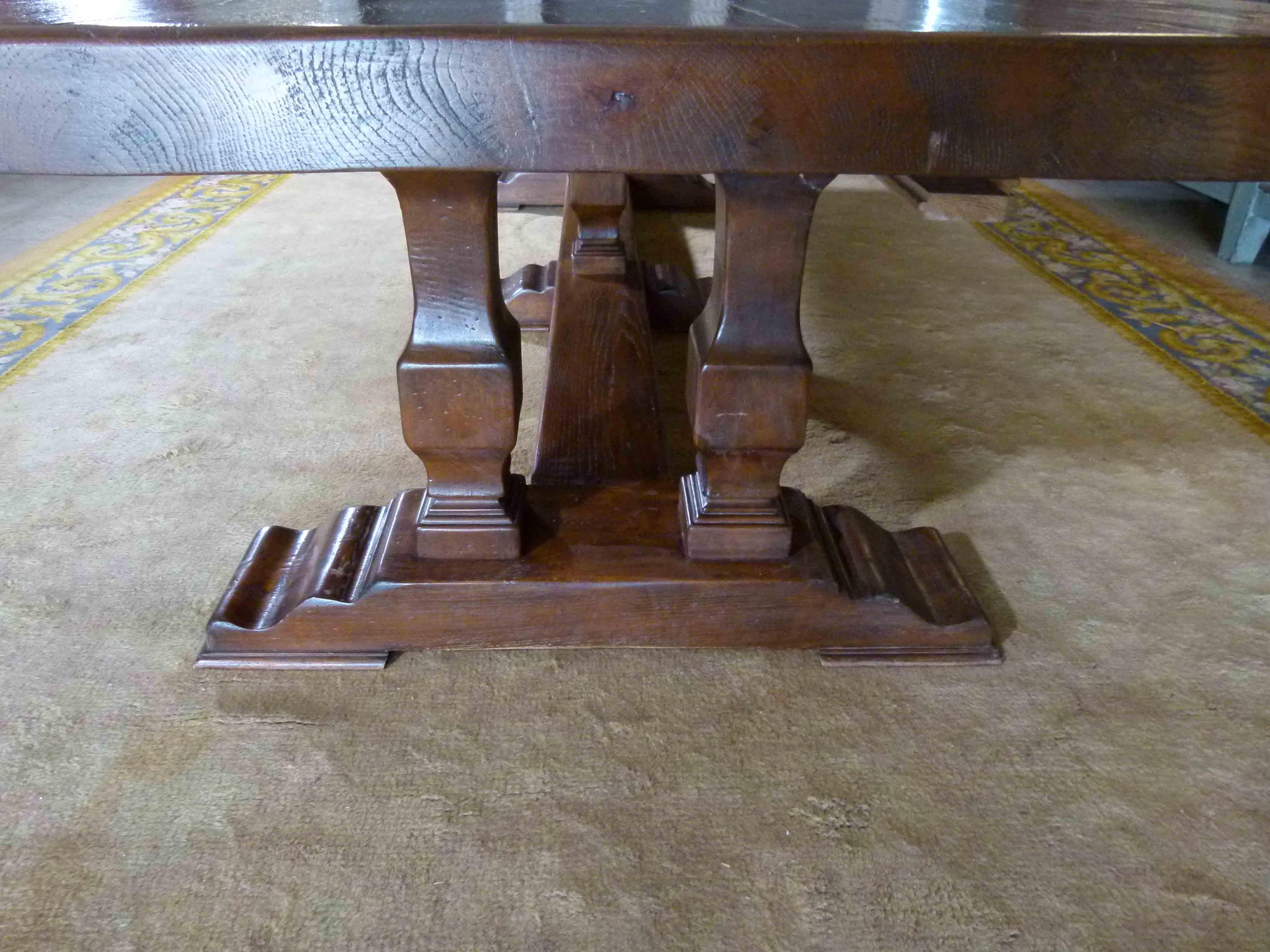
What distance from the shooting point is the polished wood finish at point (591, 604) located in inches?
41.9

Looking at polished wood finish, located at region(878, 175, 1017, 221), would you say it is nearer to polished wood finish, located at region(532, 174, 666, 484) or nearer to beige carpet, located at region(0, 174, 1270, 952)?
polished wood finish, located at region(532, 174, 666, 484)

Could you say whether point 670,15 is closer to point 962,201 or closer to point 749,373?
point 749,373

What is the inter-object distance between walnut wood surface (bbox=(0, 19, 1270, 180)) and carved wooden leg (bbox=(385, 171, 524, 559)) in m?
0.17

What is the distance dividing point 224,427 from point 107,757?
73 cm

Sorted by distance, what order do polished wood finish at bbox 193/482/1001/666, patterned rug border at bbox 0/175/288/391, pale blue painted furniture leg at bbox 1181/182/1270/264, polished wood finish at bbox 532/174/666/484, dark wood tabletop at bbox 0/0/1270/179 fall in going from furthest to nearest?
pale blue painted furniture leg at bbox 1181/182/1270/264, patterned rug border at bbox 0/175/288/391, polished wood finish at bbox 532/174/666/484, polished wood finish at bbox 193/482/1001/666, dark wood tabletop at bbox 0/0/1270/179

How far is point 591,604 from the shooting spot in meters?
1.07

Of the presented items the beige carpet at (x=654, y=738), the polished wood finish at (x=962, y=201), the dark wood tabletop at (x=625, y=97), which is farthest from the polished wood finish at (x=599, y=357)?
the polished wood finish at (x=962, y=201)

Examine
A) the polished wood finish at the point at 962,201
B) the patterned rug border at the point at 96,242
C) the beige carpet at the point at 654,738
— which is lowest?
the beige carpet at the point at 654,738

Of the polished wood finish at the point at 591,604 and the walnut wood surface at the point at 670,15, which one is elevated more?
the walnut wood surface at the point at 670,15

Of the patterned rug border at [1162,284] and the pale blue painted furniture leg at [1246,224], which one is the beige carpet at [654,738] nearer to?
the patterned rug border at [1162,284]

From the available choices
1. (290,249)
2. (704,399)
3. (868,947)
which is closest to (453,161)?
(704,399)

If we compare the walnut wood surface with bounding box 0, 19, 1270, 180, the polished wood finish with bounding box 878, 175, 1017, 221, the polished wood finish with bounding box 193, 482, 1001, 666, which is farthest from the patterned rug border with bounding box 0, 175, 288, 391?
the polished wood finish with bounding box 878, 175, 1017, 221

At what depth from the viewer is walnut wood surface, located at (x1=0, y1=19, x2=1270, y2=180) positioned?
702 mm

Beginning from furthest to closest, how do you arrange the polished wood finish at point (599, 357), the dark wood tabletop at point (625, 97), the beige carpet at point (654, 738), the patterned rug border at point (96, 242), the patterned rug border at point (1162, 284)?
the patterned rug border at point (96, 242)
the patterned rug border at point (1162, 284)
the polished wood finish at point (599, 357)
the beige carpet at point (654, 738)
the dark wood tabletop at point (625, 97)
